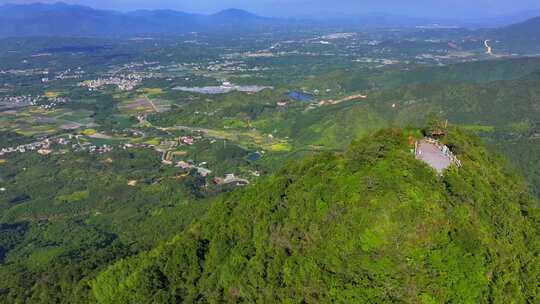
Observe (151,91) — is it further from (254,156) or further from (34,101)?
(254,156)

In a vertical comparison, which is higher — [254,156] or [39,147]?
[254,156]

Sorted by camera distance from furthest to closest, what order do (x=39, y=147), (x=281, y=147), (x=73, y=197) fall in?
1. (x=39, y=147)
2. (x=281, y=147)
3. (x=73, y=197)

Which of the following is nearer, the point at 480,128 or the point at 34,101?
the point at 480,128

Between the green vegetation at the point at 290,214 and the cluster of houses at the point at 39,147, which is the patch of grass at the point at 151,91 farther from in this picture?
the cluster of houses at the point at 39,147

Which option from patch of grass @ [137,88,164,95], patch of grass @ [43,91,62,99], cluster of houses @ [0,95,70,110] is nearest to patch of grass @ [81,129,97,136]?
cluster of houses @ [0,95,70,110]

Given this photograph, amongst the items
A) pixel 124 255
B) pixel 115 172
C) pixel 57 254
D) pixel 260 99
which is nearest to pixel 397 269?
pixel 124 255

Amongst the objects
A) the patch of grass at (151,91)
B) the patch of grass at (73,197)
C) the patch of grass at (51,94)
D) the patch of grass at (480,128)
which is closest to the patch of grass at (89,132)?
the patch of grass at (73,197)

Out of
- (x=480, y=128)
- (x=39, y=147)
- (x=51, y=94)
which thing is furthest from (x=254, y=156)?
(x=51, y=94)

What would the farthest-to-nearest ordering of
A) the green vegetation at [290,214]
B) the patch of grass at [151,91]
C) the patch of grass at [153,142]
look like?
the patch of grass at [151,91], the patch of grass at [153,142], the green vegetation at [290,214]

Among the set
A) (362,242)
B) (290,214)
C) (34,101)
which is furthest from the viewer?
(34,101)
